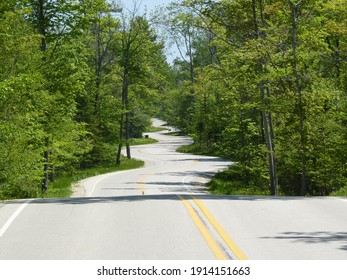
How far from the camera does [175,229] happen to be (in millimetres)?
10523

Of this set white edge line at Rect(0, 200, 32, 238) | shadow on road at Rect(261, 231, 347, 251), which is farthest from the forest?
shadow on road at Rect(261, 231, 347, 251)

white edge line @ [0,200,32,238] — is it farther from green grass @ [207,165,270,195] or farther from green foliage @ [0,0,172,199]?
green grass @ [207,165,270,195]

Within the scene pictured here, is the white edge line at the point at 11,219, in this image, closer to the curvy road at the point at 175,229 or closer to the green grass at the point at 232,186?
the curvy road at the point at 175,229

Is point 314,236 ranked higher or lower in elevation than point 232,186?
higher

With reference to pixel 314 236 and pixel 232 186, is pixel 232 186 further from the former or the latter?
pixel 314 236

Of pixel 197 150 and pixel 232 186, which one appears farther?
pixel 197 150

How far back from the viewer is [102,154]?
1953 inches

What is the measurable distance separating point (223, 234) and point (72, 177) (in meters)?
31.3

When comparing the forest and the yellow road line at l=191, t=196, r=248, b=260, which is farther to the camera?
the forest

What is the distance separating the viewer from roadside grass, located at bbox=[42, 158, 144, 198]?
30.1 meters

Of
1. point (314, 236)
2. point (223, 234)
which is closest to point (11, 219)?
point (223, 234)

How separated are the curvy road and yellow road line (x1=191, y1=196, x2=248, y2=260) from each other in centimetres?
1

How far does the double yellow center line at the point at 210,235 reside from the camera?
838 cm

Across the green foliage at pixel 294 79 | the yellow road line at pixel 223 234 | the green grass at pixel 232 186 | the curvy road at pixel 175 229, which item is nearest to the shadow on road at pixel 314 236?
the curvy road at pixel 175 229
